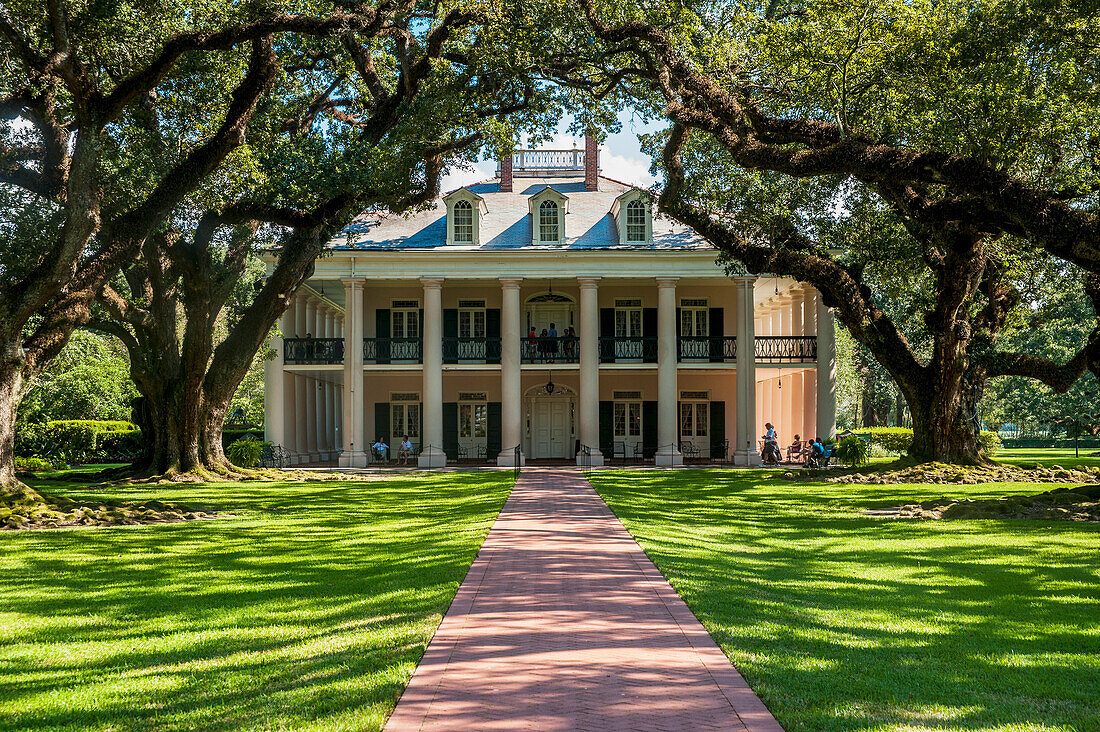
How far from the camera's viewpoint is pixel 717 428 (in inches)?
1305

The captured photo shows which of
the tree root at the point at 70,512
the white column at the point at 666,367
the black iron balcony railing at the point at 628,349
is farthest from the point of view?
the black iron balcony railing at the point at 628,349

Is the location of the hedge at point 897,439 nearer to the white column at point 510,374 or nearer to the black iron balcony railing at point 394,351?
the white column at point 510,374

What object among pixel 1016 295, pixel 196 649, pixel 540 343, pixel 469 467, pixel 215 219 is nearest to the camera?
pixel 196 649

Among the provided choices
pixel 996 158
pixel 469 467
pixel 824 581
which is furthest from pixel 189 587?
pixel 469 467

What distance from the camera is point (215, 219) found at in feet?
61.9

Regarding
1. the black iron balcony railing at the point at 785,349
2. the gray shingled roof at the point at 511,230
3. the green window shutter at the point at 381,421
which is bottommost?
the green window shutter at the point at 381,421

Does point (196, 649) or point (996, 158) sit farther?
point (996, 158)

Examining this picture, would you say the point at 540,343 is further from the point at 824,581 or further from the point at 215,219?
the point at 824,581

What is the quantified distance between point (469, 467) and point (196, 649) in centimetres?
2405

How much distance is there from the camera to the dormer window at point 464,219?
30.5 meters

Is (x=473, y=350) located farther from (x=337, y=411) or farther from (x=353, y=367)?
(x=337, y=411)

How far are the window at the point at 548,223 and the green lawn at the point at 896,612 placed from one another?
17517 millimetres

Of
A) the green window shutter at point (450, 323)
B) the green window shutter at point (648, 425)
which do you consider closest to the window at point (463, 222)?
the green window shutter at point (450, 323)

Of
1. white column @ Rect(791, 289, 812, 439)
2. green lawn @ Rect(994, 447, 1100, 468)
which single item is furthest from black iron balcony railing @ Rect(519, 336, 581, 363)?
green lawn @ Rect(994, 447, 1100, 468)
